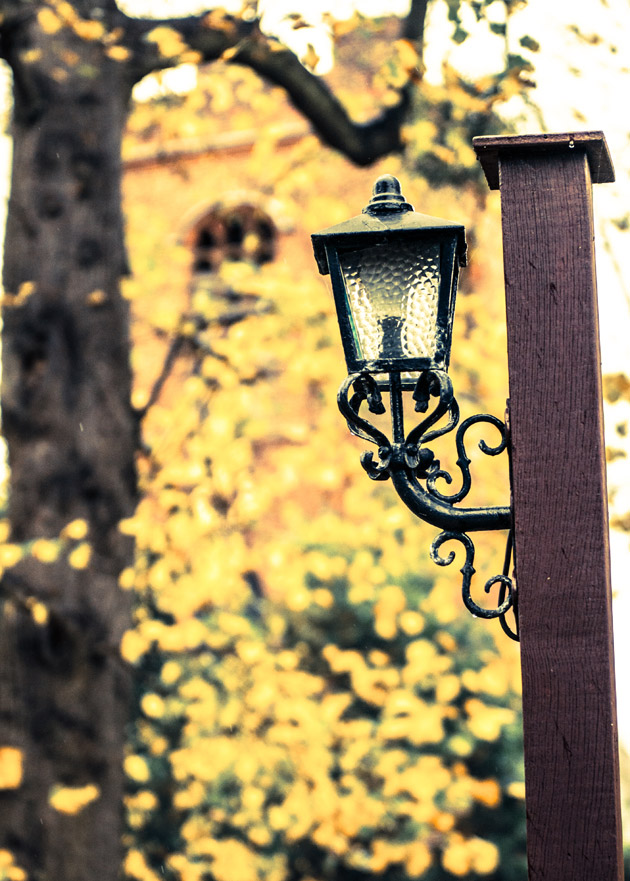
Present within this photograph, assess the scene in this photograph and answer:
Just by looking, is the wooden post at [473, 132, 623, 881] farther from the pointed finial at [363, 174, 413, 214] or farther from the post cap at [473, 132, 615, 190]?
the pointed finial at [363, 174, 413, 214]

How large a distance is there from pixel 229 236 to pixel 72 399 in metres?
12.6

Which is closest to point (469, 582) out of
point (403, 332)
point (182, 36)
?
point (403, 332)

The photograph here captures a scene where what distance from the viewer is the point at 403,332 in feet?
6.44

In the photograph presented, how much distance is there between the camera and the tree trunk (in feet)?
14.0

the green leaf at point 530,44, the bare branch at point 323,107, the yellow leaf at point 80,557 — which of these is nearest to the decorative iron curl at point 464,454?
the green leaf at point 530,44

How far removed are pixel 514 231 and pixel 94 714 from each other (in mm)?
3240

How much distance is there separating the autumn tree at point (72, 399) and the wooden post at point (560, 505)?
278 cm

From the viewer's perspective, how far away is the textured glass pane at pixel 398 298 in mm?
1954

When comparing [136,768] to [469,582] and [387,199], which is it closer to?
[469,582]

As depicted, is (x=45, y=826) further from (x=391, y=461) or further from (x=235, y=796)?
(x=235, y=796)

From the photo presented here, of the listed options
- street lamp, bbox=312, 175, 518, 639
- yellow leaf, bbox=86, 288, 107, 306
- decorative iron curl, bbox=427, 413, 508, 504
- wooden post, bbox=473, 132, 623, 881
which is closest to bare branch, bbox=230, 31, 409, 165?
yellow leaf, bbox=86, 288, 107, 306

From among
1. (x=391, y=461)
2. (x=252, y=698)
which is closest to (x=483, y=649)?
(x=252, y=698)

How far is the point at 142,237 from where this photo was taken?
6645 mm

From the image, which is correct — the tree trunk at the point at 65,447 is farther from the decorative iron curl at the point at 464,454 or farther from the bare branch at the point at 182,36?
the decorative iron curl at the point at 464,454
